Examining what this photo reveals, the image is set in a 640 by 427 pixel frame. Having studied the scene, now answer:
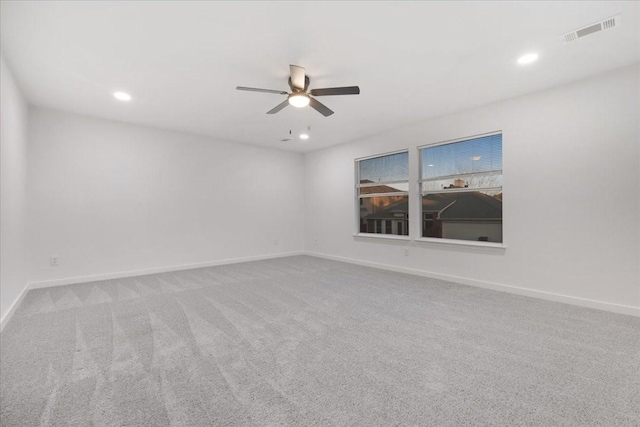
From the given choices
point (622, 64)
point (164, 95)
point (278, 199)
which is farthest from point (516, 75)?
point (278, 199)

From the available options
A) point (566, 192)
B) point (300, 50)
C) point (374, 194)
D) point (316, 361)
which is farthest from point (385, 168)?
point (316, 361)

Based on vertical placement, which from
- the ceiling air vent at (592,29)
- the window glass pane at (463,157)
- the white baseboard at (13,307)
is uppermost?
the ceiling air vent at (592,29)

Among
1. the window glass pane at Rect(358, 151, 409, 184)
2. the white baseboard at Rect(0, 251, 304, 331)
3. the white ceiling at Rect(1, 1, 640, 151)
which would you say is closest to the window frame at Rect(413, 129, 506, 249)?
the window glass pane at Rect(358, 151, 409, 184)

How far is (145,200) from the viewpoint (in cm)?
492

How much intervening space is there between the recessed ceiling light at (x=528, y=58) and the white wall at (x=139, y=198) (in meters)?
4.97

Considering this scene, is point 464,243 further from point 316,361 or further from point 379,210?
point 316,361

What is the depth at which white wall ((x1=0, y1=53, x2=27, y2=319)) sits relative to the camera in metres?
2.73

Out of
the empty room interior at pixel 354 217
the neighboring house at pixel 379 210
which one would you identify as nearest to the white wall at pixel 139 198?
the empty room interior at pixel 354 217

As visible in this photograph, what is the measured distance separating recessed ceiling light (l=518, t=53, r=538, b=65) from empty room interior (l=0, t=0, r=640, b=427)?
2.4 inches

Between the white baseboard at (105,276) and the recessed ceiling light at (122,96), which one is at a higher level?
the recessed ceiling light at (122,96)

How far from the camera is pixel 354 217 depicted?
5.91 meters

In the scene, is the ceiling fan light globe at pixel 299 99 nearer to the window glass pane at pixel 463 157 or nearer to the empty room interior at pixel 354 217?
the empty room interior at pixel 354 217

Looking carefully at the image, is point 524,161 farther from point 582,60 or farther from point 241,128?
point 241,128

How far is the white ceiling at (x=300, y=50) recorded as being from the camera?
215 cm
